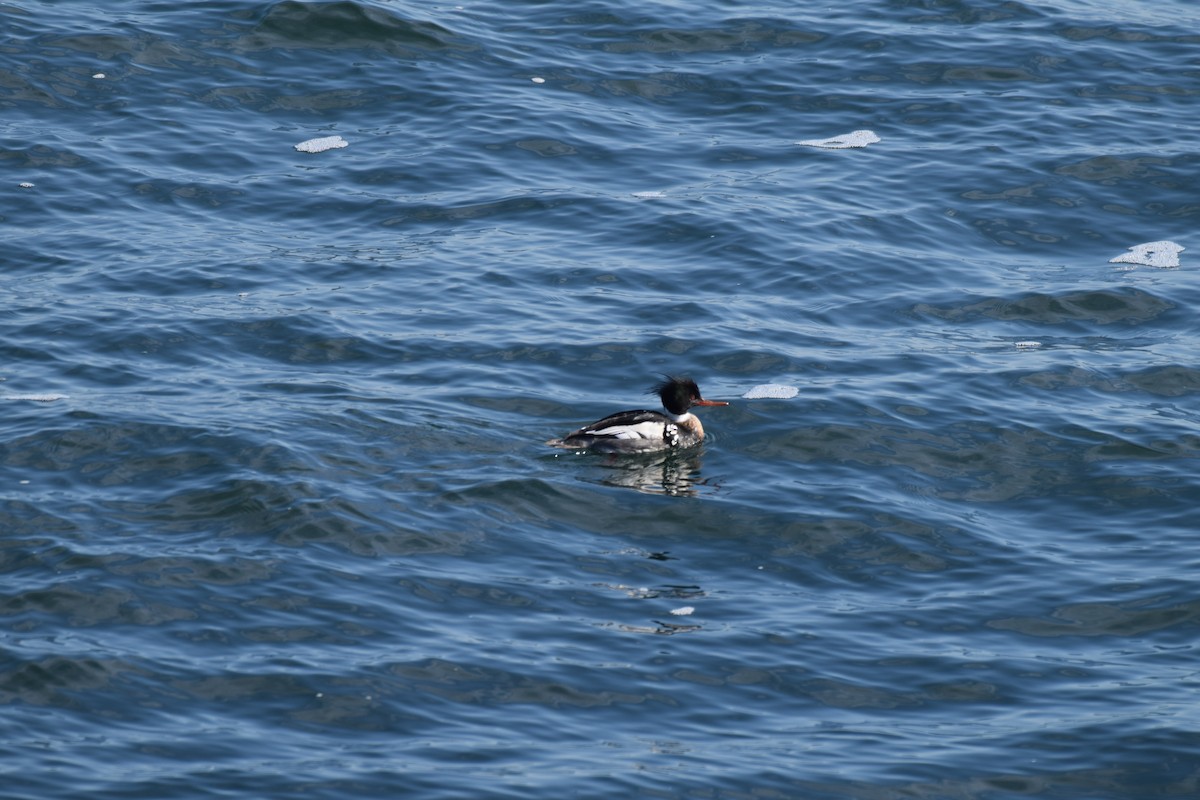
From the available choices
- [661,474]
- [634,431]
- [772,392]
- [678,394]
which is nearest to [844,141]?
[772,392]

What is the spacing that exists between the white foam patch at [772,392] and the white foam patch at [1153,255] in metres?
5.54

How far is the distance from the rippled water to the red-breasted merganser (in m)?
0.18

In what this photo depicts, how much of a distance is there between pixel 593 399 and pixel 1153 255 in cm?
778

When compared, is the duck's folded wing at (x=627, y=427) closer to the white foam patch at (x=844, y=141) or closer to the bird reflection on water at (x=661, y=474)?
Result: the bird reflection on water at (x=661, y=474)

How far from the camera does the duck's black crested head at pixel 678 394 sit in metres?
15.9

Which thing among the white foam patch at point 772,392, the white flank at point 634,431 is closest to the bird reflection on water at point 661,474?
the white flank at point 634,431

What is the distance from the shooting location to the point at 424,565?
13000 mm

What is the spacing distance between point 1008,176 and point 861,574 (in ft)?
32.5

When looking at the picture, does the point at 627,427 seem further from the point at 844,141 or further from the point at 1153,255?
the point at 844,141

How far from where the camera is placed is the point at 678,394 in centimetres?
1592

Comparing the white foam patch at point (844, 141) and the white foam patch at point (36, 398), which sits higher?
the white foam patch at point (844, 141)

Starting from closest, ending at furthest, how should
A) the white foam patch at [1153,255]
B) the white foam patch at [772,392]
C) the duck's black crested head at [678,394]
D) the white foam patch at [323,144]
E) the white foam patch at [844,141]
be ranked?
the duck's black crested head at [678,394]
the white foam patch at [772,392]
the white foam patch at [1153,255]
the white foam patch at [323,144]
the white foam patch at [844,141]

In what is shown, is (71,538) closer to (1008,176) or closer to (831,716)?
(831,716)

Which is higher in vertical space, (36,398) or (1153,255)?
(1153,255)
